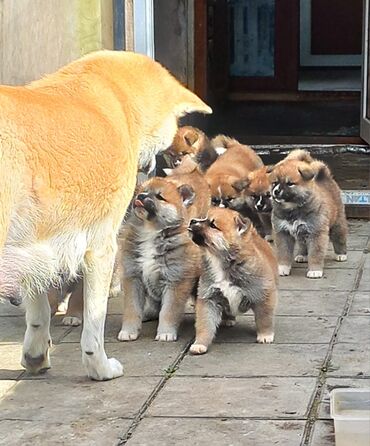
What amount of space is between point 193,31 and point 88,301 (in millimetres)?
7751

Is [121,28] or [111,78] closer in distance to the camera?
[111,78]

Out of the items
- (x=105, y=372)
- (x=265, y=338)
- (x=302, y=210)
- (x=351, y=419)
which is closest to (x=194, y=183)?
(x=302, y=210)

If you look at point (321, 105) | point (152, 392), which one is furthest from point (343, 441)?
point (321, 105)

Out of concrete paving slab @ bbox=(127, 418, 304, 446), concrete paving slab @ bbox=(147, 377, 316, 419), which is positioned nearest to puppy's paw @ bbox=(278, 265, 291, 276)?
concrete paving slab @ bbox=(147, 377, 316, 419)

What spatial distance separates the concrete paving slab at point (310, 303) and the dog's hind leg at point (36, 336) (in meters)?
1.65

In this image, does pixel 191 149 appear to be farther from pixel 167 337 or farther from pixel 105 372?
pixel 105 372

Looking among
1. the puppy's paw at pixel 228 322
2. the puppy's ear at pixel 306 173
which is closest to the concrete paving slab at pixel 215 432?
the puppy's paw at pixel 228 322

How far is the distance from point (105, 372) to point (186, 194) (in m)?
1.41

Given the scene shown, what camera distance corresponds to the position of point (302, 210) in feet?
25.2

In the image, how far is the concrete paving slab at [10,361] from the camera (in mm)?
5621

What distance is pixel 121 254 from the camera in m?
→ 6.43

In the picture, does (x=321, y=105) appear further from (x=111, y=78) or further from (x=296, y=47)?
(x=111, y=78)

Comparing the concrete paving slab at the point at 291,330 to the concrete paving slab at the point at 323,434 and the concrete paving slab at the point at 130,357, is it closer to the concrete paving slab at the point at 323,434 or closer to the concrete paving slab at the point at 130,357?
the concrete paving slab at the point at 130,357

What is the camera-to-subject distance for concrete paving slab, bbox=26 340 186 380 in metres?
5.61
